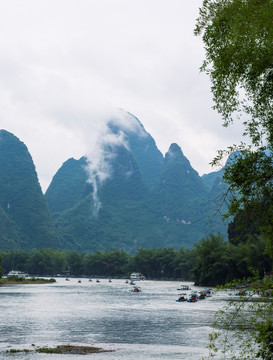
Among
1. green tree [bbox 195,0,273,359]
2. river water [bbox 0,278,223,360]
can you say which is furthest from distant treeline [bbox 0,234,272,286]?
green tree [bbox 195,0,273,359]

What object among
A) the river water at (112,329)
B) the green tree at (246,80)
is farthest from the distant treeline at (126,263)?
the green tree at (246,80)

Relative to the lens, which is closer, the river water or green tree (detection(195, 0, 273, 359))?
green tree (detection(195, 0, 273, 359))

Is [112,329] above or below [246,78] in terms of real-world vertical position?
below

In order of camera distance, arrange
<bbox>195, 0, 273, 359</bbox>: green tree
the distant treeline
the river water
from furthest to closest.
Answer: the distant treeline
the river water
<bbox>195, 0, 273, 359</bbox>: green tree

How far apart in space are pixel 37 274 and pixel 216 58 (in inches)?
7078

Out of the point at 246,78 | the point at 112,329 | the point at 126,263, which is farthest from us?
the point at 126,263

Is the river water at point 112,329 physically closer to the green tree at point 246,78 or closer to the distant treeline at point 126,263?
the green tree at point 246,78

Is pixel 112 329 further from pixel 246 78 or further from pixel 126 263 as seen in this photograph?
pixel 126 263

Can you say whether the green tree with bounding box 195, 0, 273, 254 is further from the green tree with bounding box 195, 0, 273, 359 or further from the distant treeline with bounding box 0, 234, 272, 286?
the distant treeline with bounding box 0, 234, 272, 286

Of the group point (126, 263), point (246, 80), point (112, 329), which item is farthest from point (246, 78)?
point (126, 263)

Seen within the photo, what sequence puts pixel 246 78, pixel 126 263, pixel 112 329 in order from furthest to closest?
pixel 126 263
pixel 112 329
pixel 246 78

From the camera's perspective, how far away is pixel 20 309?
188 feet

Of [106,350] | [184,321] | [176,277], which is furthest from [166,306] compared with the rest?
[176,277]

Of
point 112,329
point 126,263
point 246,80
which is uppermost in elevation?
point 246,80
